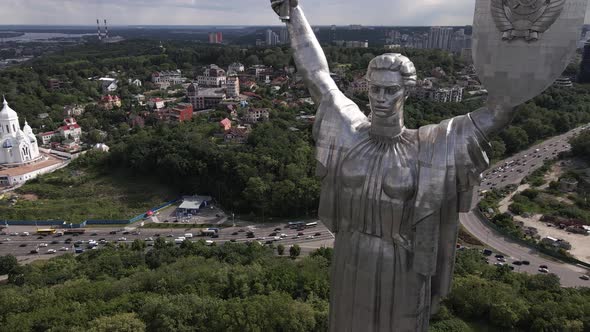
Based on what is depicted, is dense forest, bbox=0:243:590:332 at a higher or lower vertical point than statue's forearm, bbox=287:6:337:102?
lower

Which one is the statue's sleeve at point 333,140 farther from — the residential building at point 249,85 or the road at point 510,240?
the residential building at point 249,85

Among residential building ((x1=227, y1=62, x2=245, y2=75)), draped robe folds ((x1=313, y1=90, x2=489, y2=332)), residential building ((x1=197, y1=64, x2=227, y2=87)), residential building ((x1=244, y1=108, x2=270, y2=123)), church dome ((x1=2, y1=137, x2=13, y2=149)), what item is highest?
draped robe folds ((x1=313, y1=90, x2=489, y2=332))

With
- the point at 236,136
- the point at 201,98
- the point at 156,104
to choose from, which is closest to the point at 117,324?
the point at 236,136

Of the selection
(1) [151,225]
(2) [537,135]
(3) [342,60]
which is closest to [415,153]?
(1) [151,225]

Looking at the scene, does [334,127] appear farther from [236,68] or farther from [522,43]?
[236,68]

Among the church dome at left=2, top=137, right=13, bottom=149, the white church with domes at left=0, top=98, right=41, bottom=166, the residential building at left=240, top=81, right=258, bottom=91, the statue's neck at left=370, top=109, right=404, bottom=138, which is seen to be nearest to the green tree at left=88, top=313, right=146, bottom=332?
the statue's neck at left=370, top=109, right=404, bottom=138

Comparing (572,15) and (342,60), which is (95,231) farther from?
(342,60)

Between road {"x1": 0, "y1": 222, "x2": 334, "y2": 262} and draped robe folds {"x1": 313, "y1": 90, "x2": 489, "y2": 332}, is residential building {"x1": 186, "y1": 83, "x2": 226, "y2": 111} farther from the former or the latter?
draped robe folds {"x1": 313, "y1": 90, "x2": 489, "y2": 332}

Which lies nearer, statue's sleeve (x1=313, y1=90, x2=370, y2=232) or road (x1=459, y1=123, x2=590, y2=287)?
statue's sleeve (x1=313, y1=90, x2=370, y2=232)
